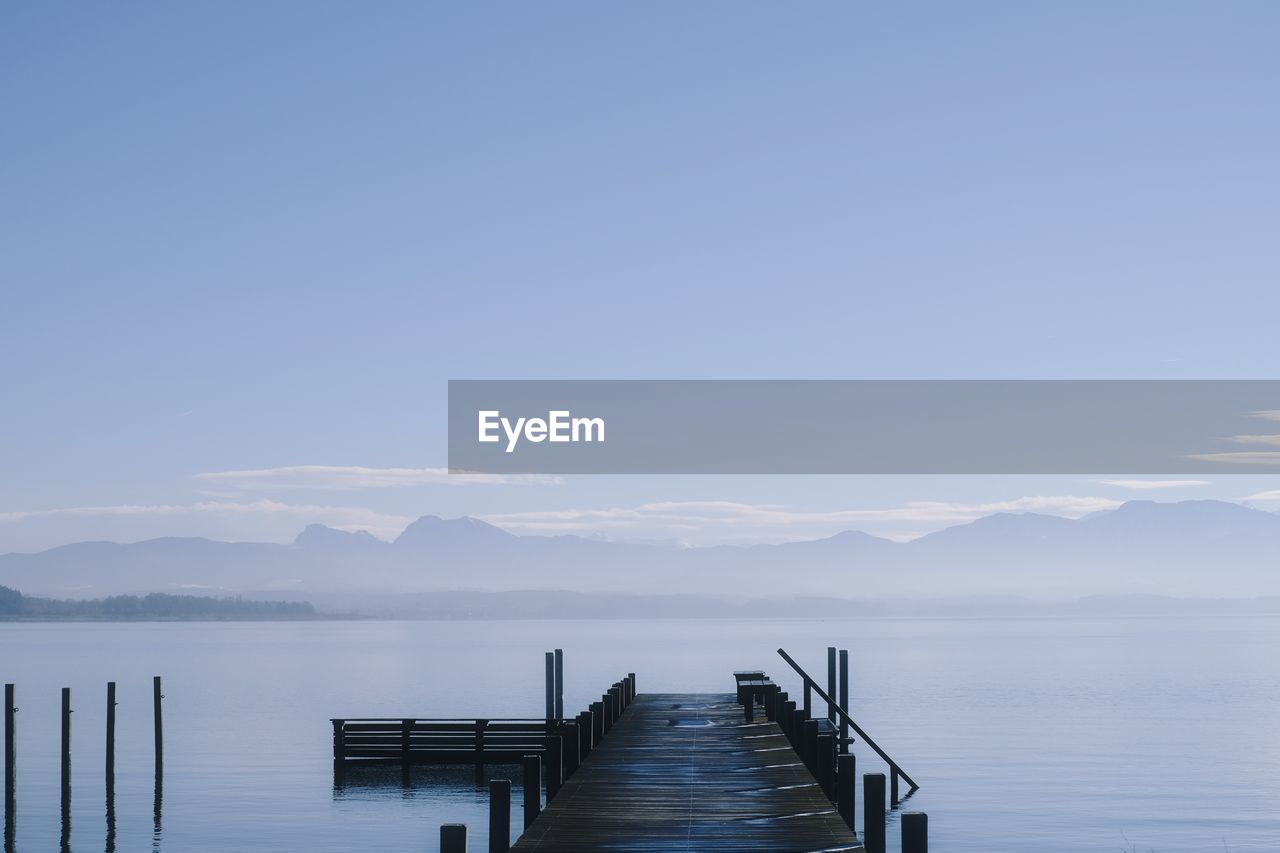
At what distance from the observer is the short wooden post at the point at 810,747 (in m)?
27.8

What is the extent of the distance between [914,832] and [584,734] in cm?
1621

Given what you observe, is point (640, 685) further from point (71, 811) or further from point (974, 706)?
point (71, 811)

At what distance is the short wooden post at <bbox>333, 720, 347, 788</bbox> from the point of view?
4878 cm

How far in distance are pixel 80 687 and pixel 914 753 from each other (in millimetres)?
92009

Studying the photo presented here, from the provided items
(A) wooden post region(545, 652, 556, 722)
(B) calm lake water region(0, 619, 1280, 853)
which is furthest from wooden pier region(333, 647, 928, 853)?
(B) calm lake water region(0, 619, 1280, 853)

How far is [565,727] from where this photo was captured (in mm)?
28844

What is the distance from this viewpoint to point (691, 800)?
2417 cm

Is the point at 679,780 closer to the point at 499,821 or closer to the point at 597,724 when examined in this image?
the point at 597,724

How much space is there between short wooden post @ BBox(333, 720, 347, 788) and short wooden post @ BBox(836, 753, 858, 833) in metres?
28.7

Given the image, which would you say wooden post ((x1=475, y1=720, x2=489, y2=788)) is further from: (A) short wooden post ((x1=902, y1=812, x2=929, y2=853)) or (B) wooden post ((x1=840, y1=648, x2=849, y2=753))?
(A) short wooden post ((x1=902, y1=812, x2=929, y2=853))

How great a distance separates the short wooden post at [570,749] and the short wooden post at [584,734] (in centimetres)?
78

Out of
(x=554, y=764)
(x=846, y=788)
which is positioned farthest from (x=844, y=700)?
(x=846, y=788)

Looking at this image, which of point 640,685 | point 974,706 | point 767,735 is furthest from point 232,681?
point 767,735

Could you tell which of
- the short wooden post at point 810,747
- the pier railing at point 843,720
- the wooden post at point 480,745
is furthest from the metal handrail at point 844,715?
the short wooden post at point 810,747
